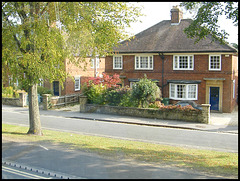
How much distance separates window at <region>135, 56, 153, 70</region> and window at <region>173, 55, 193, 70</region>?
252 centimetres

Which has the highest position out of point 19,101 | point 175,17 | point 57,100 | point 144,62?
point 175,17

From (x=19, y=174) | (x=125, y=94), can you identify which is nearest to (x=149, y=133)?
(x=125, y=94)

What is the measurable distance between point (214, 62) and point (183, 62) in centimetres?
288

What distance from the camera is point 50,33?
11.6 meters

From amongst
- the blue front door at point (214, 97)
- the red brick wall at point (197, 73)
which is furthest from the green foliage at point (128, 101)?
the blue front door at point (214, 97)

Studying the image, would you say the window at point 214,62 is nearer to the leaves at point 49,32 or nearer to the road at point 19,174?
the leaves at point 49,32

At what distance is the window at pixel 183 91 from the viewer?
2686 centimetres

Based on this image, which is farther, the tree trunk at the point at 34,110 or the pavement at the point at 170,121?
the pavement at the point at 170,121

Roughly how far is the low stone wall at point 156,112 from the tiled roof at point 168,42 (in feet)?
25.3

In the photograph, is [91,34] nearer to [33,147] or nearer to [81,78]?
[33,147]

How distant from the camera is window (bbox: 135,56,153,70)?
1134 inches

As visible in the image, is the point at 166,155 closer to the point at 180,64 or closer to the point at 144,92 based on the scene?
the point at 144,92

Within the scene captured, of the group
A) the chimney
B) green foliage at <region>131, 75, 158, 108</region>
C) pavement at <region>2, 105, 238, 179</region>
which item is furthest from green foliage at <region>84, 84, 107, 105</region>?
pavement at <region>2, 105, 238, 179</region>

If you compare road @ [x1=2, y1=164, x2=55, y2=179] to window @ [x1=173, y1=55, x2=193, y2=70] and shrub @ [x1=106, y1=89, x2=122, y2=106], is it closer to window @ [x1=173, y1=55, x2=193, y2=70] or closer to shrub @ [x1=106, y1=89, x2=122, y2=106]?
shrub @ [x1=106, y1=89, x2=122, y2=106]
